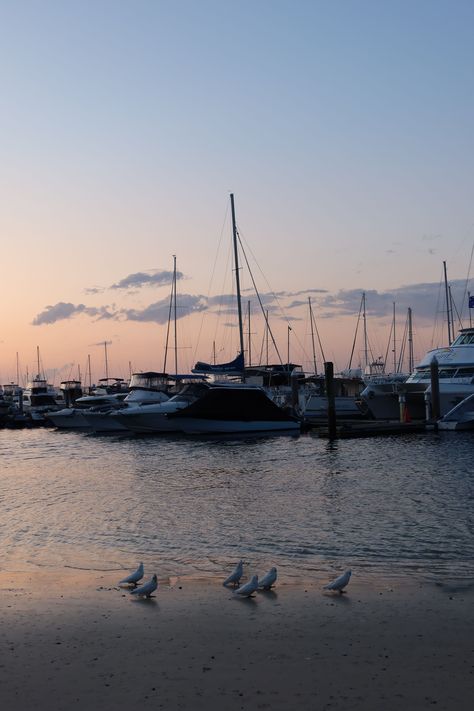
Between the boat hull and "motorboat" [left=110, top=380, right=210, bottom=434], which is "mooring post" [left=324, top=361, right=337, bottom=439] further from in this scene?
"motorboat" [left=110, top=380, right=210, bottom=434]

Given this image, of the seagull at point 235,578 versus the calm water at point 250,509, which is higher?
the seagull at point 235,578

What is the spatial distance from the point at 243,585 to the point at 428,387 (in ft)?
127

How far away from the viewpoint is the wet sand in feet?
24.3

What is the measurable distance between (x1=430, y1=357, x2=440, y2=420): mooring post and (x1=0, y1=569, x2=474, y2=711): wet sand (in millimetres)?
34284

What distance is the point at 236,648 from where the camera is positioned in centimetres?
902

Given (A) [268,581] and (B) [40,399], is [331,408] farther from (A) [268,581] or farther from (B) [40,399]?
(B) [40,399]

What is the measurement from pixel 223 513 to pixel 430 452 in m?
17.4

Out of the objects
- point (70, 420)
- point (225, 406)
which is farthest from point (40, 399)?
point (225, 406)

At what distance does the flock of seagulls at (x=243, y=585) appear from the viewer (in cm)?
1156

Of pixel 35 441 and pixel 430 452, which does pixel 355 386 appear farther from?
pixel 430 452

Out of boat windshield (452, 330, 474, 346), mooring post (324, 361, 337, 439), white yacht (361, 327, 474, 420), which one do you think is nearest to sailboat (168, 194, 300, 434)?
mooring post (324, 361, 337, 439)

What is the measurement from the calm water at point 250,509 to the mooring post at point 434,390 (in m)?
6.13

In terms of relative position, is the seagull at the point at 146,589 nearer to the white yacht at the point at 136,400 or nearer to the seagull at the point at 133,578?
the seagull at the point at 133,578

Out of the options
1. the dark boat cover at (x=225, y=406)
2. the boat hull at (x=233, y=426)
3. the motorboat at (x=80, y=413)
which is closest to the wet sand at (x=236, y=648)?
the dark boat cover at (x=225, y=406)
